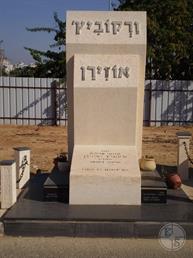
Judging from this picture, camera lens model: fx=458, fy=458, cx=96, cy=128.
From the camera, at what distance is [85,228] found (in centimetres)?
A: 566

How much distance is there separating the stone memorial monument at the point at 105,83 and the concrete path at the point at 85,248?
4.75 feet

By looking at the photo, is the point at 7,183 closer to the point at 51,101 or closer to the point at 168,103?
the point at 51,101

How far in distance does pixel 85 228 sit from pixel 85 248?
1.34ft

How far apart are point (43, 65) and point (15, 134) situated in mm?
6597

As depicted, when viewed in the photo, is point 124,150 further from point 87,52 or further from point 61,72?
point 61,72

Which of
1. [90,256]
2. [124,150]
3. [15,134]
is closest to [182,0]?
[15,134]

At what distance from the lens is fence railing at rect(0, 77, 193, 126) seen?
17.4 m

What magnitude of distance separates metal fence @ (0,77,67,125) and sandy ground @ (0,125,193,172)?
647mm

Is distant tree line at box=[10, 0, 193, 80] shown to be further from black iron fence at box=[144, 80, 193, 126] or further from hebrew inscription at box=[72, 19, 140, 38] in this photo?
hebrew inscription at box=[72, 19, 140, 38]

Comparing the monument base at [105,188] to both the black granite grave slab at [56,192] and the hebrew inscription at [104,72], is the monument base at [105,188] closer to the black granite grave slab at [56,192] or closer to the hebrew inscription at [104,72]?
the black granite grave slab at [56,192]

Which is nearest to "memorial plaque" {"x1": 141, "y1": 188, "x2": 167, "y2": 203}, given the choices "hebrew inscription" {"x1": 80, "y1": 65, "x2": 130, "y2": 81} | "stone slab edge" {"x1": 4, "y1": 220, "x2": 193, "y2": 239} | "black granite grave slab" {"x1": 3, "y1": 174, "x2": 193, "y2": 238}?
"black granite grave slab" {"x1": 3, "y1": 174, "x2": 193, "y2": 238}

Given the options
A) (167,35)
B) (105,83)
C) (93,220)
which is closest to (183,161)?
(105,83)

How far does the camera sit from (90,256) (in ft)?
16.6

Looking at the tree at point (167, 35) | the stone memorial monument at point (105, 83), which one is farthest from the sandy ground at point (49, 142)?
the tree at point (167, 35)
